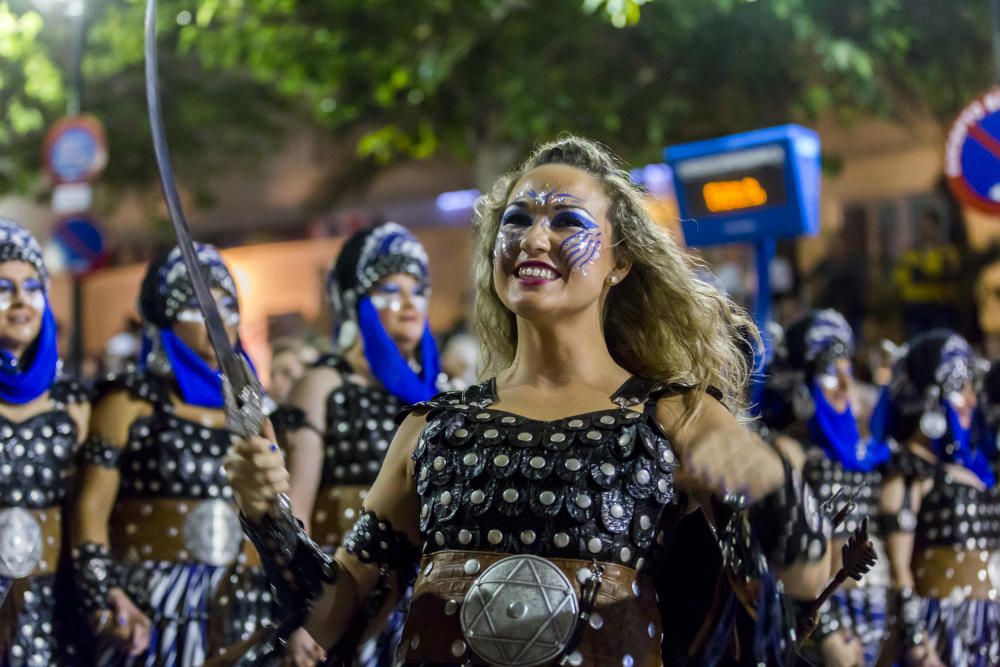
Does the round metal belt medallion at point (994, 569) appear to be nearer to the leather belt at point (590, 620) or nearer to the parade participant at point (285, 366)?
the parade participant at point (285, 366)

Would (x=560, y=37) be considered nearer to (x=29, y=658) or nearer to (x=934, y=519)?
(x=934, y=519)

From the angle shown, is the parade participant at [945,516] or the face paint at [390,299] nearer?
the face paint at [390,299]

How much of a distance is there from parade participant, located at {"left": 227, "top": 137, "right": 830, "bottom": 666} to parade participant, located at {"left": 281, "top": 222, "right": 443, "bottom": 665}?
7.44 ft

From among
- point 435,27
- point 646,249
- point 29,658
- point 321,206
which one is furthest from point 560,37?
point 321,206

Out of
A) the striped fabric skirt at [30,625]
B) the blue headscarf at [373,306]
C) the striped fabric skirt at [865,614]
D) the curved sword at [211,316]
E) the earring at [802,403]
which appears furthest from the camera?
the earring at [802,403]

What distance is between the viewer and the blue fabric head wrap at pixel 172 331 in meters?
6.02

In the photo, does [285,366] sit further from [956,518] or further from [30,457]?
[956,518]

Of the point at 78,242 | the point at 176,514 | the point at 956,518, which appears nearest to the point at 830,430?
the point at 956,518

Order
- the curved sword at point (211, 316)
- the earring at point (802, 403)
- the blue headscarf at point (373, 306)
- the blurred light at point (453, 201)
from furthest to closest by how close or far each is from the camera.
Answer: the blurred light at point (453, 201), the earring at point (802, 403), the blue headscarf at point (373, 306), the curved sword at point (211, 316)

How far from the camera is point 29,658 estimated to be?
541 cm

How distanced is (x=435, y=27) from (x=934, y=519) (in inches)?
285

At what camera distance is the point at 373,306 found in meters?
6.12

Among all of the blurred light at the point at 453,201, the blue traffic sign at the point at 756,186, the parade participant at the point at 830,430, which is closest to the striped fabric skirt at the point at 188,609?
the parade participant at the point at 830,430

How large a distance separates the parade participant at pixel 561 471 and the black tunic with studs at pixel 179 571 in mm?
2558
